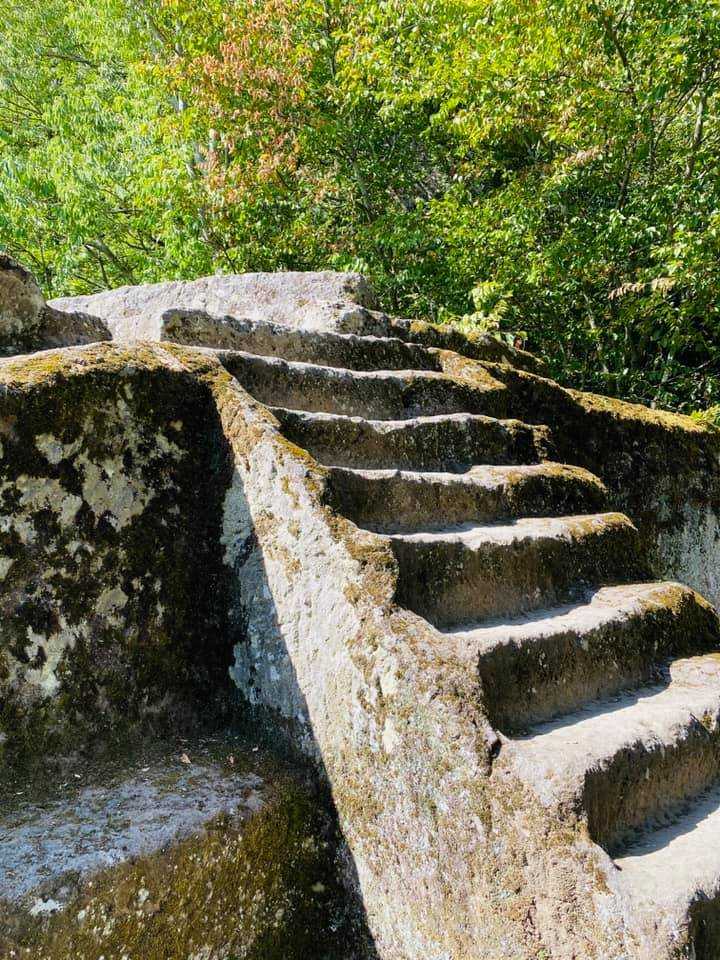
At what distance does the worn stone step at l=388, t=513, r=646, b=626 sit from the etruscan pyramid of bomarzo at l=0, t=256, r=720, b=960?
13mm

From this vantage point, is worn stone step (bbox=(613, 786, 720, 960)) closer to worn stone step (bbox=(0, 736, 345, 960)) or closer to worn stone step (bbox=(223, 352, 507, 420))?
worn stone step (bbox=(0, 736, 345, 960))

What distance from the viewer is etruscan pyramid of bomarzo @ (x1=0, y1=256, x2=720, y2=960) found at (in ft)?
5.70

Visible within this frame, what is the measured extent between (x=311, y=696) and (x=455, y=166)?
10101mm

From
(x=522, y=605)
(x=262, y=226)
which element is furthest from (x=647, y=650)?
(x=262, y=226)

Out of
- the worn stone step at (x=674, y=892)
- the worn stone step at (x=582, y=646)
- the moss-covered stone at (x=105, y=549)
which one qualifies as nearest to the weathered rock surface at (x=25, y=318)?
the moss-covered stone at (x=105, y=549)

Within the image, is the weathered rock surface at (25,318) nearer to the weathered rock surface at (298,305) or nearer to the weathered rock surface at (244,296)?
the weathered rock surface at (298,305)

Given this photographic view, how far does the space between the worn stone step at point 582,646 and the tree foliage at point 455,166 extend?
5489 mm

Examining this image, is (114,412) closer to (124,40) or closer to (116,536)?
(116,536)

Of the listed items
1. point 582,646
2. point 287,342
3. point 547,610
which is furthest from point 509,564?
point 287,342

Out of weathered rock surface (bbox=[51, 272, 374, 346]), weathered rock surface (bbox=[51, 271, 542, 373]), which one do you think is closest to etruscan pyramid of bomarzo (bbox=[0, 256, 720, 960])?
weathered rock surface (bbox=[51, 271, 542, 373])

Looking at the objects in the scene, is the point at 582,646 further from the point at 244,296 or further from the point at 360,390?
the point at 244,296

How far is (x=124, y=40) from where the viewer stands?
12.9m

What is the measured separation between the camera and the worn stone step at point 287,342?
347cm

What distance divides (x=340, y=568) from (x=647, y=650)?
3.84ft
